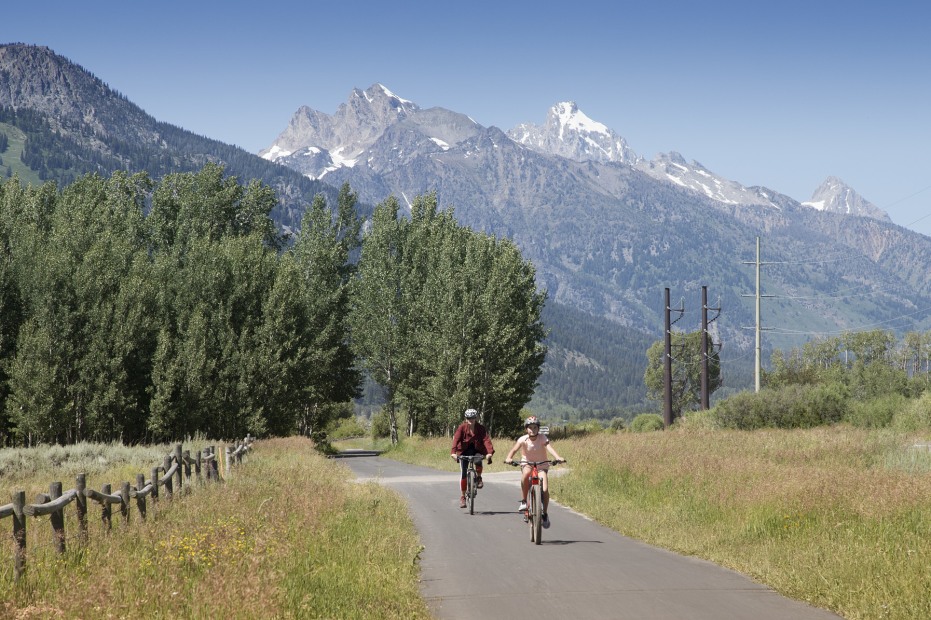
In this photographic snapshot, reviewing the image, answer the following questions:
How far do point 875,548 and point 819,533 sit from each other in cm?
193

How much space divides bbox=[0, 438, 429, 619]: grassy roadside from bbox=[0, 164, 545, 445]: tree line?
32975mm

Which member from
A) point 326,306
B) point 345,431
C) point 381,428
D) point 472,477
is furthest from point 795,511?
point 345,431

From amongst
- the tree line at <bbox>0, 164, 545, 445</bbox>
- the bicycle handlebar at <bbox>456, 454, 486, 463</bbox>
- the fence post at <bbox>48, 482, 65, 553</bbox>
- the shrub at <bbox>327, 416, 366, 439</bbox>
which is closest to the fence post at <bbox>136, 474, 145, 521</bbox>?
the fence post at <bbox>48, 482, 65, 553</bbox>

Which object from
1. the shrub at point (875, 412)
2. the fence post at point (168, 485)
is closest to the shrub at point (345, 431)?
the shrub at point (875, 412)

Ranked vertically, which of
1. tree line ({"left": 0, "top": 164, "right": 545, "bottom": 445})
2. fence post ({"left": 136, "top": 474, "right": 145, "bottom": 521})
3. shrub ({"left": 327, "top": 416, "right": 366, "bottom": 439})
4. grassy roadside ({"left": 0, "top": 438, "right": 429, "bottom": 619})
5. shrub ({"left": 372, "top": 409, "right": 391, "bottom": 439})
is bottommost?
shrub ({"left": 327, "top": 416, "right": 366, "bottom": 439})

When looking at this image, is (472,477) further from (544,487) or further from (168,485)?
(168,485)

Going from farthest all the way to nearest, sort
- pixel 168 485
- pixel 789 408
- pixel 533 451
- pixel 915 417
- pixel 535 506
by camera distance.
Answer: pixel 789 408
pixel 915 417
pixel 168 485
pixel 533 451
pixel 535 506

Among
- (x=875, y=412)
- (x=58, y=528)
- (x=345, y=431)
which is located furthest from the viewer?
(x=345, y=431)

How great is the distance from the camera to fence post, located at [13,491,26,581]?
34.7 ft

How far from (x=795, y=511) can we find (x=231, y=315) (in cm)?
4599

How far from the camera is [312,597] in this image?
10.3 m

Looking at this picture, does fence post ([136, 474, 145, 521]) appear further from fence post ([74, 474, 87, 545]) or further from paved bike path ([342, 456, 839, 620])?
paved bike path ([342, 456, 839, 620])

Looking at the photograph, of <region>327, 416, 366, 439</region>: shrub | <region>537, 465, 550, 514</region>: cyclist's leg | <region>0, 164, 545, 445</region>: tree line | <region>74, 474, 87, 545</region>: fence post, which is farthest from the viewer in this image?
<region>327, 416, 366, 439</region>: shrub

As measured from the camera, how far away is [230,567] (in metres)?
11.2
